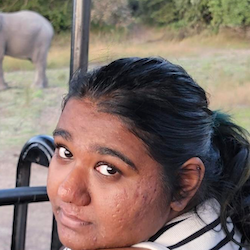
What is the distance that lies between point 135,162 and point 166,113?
89 millimetres

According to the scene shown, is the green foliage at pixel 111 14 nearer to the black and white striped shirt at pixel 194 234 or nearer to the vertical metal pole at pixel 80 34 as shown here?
the vertical metal pole at pixel 80 34

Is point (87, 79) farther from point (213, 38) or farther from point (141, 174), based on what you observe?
point (213, 38)

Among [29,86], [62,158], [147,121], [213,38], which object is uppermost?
[147,121]

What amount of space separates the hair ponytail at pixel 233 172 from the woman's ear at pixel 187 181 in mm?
85

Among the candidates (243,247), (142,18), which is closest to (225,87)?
(142,18)

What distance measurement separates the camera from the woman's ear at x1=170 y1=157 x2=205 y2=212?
35.4 inches

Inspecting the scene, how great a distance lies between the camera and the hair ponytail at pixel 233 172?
993 mm

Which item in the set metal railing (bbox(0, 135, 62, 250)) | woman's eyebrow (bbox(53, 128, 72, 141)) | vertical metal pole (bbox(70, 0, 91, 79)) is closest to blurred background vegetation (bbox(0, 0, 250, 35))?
vertical metal pole (bbox(70, 0, 91, 79))

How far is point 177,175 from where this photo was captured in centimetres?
89

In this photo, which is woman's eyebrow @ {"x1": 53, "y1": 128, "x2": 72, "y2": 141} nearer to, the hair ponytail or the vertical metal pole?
the hair ponytail

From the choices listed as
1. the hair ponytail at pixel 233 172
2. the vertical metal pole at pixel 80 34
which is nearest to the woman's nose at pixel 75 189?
the hair ponytail at pixel 233 172

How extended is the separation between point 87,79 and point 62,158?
0.14 m

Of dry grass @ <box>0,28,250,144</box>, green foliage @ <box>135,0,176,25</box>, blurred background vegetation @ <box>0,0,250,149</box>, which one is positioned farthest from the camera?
A: green foliage @ <box>135,0,176,25</box>

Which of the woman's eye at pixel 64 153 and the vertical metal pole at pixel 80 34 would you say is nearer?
the woman's eye at pixel 64 153
